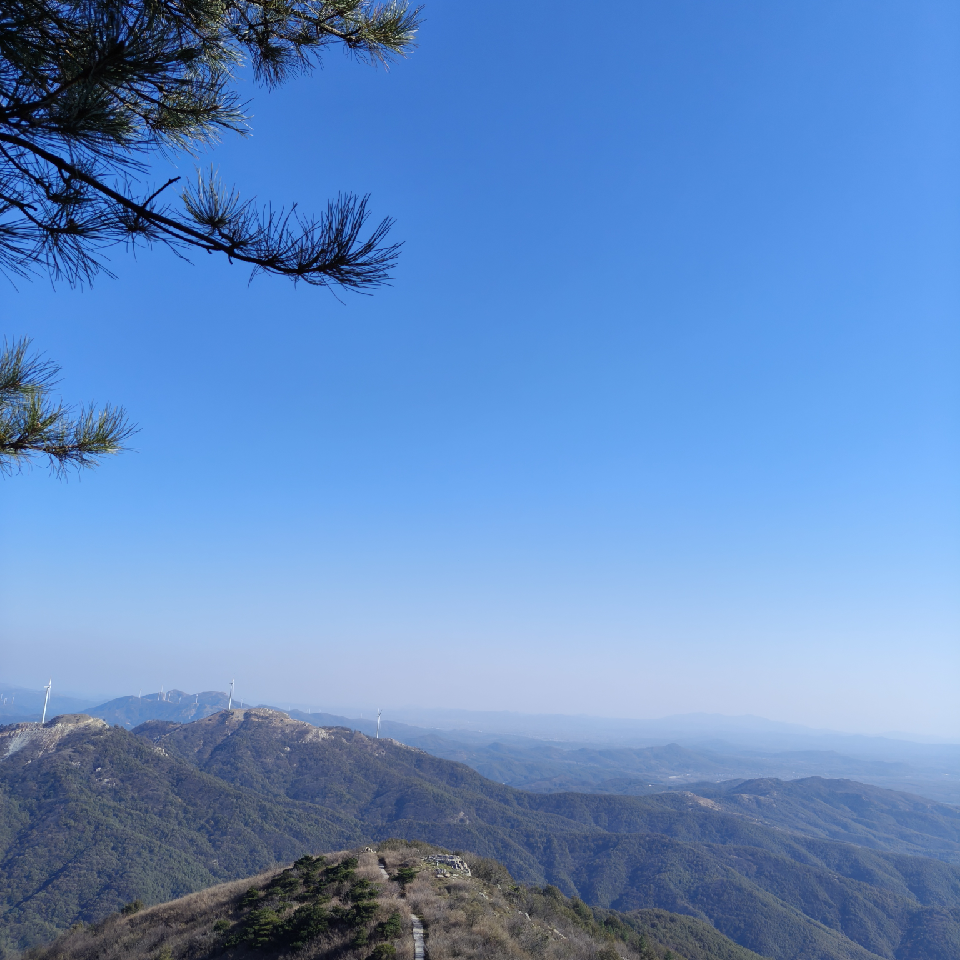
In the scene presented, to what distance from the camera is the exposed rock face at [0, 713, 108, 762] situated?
144m

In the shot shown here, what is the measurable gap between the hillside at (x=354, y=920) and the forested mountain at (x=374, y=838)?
99.2 meters

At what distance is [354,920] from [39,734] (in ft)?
586

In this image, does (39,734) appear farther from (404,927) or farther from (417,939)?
(417,939)

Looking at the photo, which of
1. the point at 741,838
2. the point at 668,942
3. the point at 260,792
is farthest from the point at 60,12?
the point at 741,838

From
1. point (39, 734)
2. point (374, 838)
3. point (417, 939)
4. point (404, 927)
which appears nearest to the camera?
point (417, 939)

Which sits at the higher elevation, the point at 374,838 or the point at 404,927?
the point at 404,927

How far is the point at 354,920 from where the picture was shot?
18.0m

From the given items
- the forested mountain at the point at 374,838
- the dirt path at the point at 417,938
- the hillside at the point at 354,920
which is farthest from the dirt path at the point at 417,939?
the forested mountain at the point at 374,838

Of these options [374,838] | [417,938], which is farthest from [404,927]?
[374,838]

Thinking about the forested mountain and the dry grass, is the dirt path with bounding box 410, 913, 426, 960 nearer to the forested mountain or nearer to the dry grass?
the dry grass

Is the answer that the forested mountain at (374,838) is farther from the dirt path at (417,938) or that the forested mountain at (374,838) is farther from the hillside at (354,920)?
the dirt path at (417,938)

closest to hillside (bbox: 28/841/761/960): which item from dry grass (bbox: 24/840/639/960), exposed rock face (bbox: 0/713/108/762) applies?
dry grass (bbox: 24/840/639/960)

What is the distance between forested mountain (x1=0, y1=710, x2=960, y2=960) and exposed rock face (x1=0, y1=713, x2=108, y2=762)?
0.42 meters

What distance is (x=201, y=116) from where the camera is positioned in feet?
19.4
